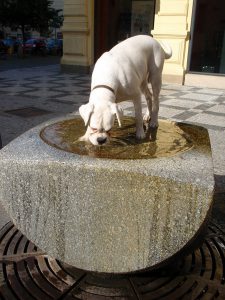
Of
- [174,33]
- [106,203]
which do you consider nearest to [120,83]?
[106,203]

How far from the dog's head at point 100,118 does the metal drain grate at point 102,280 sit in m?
1.05

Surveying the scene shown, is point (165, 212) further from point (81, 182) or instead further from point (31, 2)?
point (31, 2)

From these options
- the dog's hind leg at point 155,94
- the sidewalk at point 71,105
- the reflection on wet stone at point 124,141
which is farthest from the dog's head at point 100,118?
the sidewalk at point 71,105

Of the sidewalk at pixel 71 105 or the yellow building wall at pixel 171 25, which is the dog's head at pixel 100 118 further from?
the yellow building wall at pixel 171 25

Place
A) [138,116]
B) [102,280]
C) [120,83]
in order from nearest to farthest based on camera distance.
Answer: [102,280]
[120,83]
[138,116]

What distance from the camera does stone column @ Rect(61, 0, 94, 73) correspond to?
48.0 feet

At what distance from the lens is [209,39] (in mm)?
13023

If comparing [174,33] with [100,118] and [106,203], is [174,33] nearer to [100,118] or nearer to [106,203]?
[100,118]

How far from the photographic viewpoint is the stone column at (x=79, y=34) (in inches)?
576

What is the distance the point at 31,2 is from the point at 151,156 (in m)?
27.1

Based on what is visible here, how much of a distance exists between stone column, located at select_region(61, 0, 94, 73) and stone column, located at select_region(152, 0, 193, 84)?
3.48 m

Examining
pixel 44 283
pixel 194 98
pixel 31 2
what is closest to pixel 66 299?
pixel 44 283

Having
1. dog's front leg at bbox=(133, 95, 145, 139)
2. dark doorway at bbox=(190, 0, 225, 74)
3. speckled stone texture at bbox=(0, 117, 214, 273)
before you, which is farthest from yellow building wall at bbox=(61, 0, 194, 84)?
speckled stone texture at bbox=(0, 117, 214, 273)

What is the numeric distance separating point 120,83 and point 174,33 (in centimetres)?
1016
